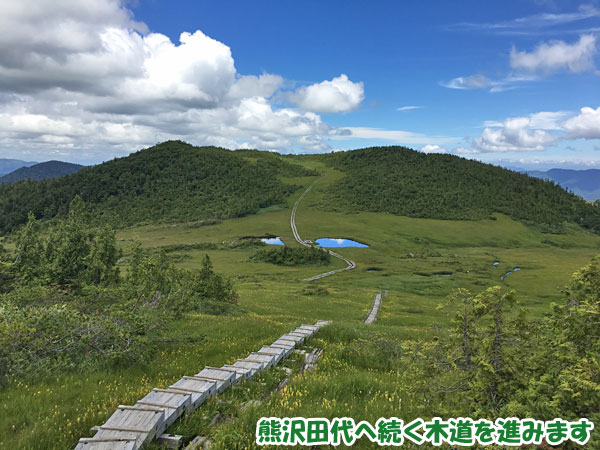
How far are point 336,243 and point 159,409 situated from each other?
114 m

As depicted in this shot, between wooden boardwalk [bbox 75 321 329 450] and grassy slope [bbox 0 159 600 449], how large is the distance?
320 mm

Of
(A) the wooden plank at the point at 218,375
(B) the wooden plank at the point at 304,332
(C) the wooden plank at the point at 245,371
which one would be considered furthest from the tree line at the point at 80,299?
(B) the wooden plank at the point at 304,332

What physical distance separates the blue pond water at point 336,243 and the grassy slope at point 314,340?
454 cm

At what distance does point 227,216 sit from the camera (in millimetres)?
167250

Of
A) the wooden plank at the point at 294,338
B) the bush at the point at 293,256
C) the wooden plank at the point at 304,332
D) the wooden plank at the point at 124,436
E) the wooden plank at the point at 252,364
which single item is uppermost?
the wooden plank at the point at 124,436

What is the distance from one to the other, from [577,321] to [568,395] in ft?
5.04

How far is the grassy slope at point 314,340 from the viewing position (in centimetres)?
686

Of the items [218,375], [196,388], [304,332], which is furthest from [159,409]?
[304,332]

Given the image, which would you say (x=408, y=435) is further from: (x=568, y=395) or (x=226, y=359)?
(x=226, y=359)

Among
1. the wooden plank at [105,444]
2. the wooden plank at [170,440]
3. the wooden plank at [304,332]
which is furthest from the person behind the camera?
the wooden plank at [304,332]

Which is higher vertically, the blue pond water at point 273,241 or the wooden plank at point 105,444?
the wooden plank at point 105,444

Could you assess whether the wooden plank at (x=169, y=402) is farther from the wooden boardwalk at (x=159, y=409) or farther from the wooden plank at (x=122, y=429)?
the wooden plank at (x=122, y=429)

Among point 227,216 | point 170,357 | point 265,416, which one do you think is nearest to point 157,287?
A: point 170,357

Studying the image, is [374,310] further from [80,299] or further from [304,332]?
[80,299]
